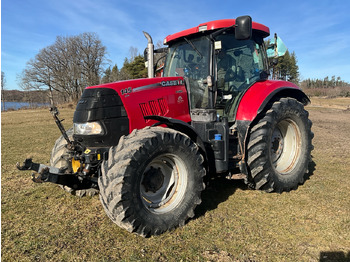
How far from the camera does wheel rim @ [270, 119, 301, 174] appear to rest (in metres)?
4.37

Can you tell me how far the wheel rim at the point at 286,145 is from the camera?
4367 mm

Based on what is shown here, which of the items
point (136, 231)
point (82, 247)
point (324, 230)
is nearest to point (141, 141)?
point (136, 231)

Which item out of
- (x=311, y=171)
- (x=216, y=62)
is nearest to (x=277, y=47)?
(x=216, y=62)

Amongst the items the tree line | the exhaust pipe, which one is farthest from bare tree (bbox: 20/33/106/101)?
the exhaust pipe

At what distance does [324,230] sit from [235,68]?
2.53 meters

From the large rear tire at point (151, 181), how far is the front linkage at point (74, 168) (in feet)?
0.83

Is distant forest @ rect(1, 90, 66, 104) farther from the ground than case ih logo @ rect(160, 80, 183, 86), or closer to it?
farther from the ground

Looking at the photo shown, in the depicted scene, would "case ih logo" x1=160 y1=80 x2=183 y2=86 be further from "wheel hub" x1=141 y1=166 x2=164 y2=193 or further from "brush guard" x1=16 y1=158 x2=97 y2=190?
"brush guard" x1=16 y1=158 x2=97 y2=190

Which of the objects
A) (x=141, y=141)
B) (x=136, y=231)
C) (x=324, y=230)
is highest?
(x=141, y=141)

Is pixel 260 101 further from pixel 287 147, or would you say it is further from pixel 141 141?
pixel 141 141

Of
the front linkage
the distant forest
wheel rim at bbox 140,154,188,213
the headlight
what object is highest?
the distant forest

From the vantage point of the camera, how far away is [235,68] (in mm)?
4113

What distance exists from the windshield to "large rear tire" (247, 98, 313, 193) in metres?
0.94

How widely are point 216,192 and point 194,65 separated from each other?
6.56 ft
